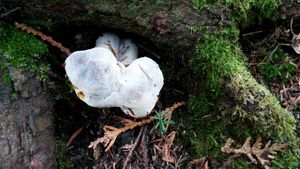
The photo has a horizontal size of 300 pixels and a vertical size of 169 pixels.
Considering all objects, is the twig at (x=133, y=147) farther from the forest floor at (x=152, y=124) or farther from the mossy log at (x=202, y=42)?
the mossy log at (x=202, y=42)

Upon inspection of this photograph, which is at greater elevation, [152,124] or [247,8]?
[247,8]

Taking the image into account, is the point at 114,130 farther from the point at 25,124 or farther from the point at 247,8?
the point at 247,8

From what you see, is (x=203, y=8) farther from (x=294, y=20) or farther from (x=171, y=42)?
(x=294, y=20)

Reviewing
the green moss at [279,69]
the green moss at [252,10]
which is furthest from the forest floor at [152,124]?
the green moss at [252,10]

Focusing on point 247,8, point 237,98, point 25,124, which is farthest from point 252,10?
point 25,124

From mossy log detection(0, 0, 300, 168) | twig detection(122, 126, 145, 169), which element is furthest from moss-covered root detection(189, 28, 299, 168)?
twig detection(122, 126, 145, 169)

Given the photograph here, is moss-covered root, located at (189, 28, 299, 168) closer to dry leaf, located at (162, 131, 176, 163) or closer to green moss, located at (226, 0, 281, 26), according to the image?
green moss, located at (226, 0, 281, 26)
